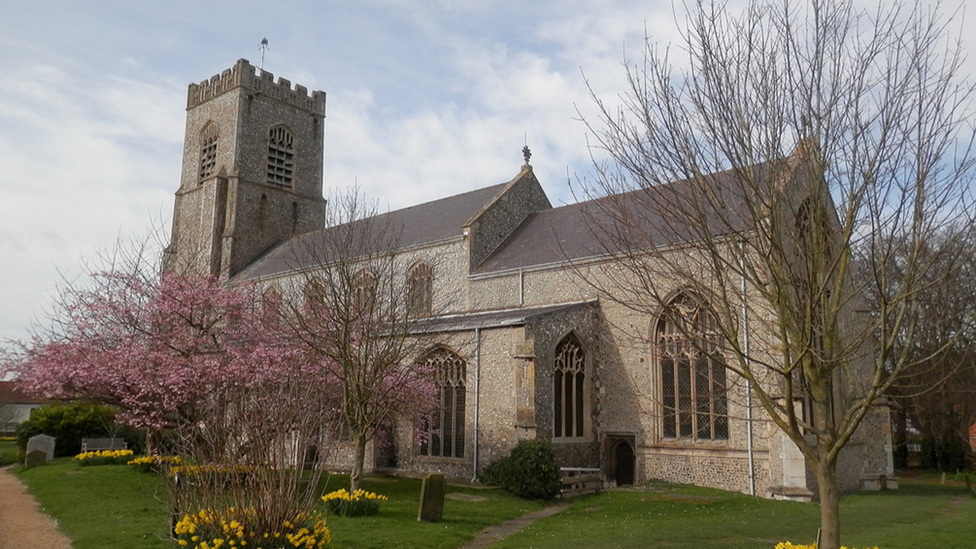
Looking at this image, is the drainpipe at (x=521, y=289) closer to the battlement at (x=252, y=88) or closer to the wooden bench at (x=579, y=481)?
the wooden bench at (x=579, y=481)

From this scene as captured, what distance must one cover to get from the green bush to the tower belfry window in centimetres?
2699

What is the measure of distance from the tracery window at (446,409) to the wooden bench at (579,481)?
3.51 meters

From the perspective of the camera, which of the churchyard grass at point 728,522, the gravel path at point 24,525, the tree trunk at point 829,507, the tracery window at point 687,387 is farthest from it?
the tracery window at point 687,387

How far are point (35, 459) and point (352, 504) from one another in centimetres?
1672

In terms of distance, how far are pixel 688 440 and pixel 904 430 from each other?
2126 cm

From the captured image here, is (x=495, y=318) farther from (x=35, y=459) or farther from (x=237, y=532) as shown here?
(x=35, y=459)

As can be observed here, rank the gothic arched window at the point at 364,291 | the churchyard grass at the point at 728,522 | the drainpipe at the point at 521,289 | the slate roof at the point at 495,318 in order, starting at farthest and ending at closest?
the drainpipe at the point at 521,289
the slate roof at the point at 495,318
the gothic arched window at the point at 364,291
the churchyard grass at the point at 728,522

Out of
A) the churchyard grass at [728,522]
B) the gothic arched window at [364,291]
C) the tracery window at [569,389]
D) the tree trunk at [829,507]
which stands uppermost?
the gothic arched window at [364,291]

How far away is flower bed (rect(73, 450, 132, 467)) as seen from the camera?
74.7ft

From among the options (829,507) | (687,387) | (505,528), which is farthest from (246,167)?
(829,507)

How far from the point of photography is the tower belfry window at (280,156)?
39.8 metres

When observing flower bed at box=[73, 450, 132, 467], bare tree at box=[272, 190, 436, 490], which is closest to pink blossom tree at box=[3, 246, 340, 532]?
bare tree at box=[272, 190, 436, 490]

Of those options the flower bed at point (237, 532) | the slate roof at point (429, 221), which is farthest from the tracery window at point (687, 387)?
the flower bed at point (237, 532)

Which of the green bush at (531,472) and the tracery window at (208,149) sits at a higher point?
the tracery window at (208,149)
